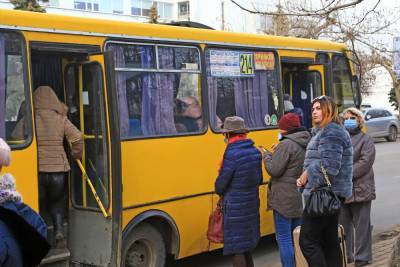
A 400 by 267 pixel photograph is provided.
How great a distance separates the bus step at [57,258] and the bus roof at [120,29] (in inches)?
82.9

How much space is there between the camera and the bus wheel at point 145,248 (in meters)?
6.19

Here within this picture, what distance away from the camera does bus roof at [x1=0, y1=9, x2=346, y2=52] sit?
5.33 meters

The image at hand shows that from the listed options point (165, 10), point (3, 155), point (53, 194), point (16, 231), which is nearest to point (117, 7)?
point (165, 10)

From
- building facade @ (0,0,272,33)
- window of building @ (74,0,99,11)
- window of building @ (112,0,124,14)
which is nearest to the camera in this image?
building facade @ (0,0,272,33)

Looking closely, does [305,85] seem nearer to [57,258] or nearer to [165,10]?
[57,258]

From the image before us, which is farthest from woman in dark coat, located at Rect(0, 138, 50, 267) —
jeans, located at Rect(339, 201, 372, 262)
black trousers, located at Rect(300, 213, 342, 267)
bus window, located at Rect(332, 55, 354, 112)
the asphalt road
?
bus window, located at Rect(332, 55, 354, 112)

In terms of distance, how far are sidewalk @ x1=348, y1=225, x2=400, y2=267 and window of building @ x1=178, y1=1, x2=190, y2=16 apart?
39648 mm

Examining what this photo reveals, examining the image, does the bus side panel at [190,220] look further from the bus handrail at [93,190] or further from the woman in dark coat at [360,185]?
the woman in dark coat at [360,185]

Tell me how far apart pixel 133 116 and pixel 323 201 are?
2.25 metres

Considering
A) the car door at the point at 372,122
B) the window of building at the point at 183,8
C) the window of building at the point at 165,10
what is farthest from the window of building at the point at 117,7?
the car door at the point at 372,122

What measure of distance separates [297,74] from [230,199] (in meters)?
3.80

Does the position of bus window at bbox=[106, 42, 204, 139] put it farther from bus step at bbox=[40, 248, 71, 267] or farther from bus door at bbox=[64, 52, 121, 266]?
bus step at bbox=[40, 248, 71, 267]

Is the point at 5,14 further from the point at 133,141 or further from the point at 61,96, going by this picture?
the point at 133,141

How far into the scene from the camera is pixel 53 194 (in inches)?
228
